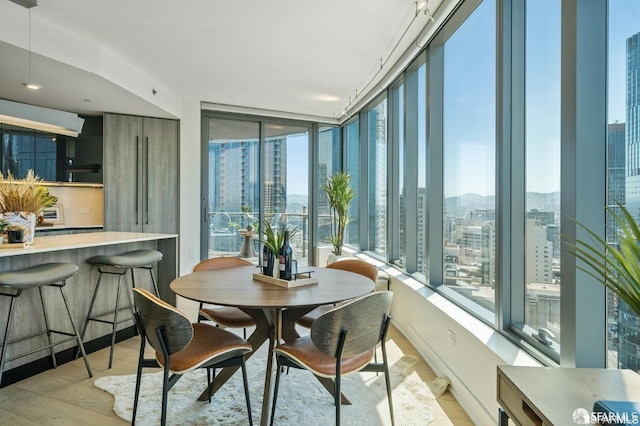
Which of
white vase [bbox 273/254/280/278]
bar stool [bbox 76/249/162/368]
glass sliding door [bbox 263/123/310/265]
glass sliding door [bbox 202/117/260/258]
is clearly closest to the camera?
white vase [bbox 273/254/280/278]

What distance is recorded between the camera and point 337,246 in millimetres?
5422

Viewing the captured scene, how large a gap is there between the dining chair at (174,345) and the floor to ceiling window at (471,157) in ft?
5.74

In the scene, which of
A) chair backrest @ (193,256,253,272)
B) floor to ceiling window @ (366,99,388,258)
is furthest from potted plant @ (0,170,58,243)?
floor to ceiling window @ (366,99,388,258)

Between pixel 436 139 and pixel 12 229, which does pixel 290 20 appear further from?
pixel 12 229

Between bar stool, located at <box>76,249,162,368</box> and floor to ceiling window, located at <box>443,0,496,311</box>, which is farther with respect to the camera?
bar stool, located at <box>76,249,162,368</box>

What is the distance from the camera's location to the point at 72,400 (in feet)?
7.89

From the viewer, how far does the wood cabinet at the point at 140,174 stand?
15.9 ft

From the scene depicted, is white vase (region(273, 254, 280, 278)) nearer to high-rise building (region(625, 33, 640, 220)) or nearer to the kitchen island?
the kitchen island

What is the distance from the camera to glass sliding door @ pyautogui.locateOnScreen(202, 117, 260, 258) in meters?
5.84

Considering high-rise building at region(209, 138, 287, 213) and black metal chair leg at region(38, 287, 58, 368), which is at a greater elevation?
high-rise building at region(209, 138, 287, 213)

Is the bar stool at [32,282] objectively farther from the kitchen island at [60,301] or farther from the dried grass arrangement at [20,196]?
the dried grass arrangement at [20,196]

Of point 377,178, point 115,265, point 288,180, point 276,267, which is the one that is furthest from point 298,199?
point 276,267

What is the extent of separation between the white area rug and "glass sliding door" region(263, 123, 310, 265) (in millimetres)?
3664

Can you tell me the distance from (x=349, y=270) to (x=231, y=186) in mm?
3519
